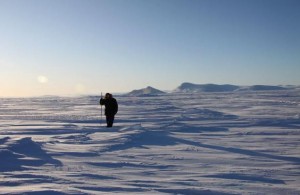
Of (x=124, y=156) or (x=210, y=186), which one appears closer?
(x=210, y=186)

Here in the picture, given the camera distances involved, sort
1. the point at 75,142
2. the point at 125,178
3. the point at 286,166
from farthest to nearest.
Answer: the point at 75,142 → the point at 286,166 → the point at 125,178

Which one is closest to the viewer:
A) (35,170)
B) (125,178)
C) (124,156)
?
(125,178)

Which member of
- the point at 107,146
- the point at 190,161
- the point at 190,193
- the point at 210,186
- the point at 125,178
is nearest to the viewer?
the point at 190,193

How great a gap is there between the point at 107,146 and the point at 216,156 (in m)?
2.90

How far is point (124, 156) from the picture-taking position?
8.33 m

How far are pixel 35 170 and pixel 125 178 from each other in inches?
67.8

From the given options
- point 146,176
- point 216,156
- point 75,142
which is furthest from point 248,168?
point 75,142

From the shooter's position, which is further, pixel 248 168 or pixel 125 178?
pixel 248 168

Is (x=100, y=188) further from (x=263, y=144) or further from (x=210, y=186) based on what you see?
(x=263, y=144)

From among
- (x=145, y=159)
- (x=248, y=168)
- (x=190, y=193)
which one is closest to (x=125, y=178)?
(x=190, y=193)

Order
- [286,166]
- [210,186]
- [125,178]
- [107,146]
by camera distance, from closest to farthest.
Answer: [210,186], [125,178], [286,166], [107,146]

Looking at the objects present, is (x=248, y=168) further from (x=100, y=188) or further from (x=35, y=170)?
(x=35, y=170)

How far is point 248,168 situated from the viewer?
700 centimetres

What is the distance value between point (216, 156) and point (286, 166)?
1605 mm
